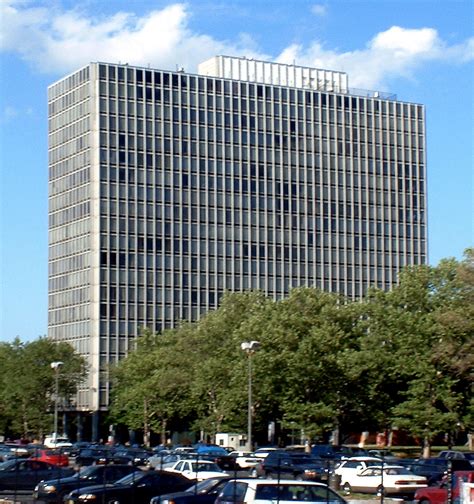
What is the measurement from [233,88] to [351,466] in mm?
123153

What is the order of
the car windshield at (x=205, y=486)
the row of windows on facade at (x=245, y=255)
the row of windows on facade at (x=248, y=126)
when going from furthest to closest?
the row of windows on facade at (x=245, y=255) → the row of windows on facade at (x=248, y=126) → the car windshield at (x=205, y=486)

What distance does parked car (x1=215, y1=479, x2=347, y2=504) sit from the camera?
1423 inches

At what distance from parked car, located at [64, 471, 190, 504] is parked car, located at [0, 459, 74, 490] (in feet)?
31.3

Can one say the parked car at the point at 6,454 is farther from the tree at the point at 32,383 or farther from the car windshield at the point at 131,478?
the tree at the point at 32,383

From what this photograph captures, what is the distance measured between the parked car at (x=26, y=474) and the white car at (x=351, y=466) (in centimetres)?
1331

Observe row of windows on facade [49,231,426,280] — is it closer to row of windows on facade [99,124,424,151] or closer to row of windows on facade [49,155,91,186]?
row of windows on facade [49,155,91,186]

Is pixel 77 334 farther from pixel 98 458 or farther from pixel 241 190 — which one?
pixel 98 458

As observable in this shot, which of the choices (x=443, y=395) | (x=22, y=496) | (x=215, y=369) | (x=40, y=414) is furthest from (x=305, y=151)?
(x=22, y=496)

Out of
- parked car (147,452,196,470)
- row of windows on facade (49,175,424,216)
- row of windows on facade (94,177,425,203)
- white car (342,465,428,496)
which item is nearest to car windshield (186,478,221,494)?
white car (342,465,428,496)

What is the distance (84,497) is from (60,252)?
138 m

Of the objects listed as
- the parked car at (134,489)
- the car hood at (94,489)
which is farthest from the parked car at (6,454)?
the car hood at (94,489)

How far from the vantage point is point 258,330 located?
3868 inches

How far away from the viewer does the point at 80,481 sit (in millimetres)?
47781

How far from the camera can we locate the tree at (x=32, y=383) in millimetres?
129750
